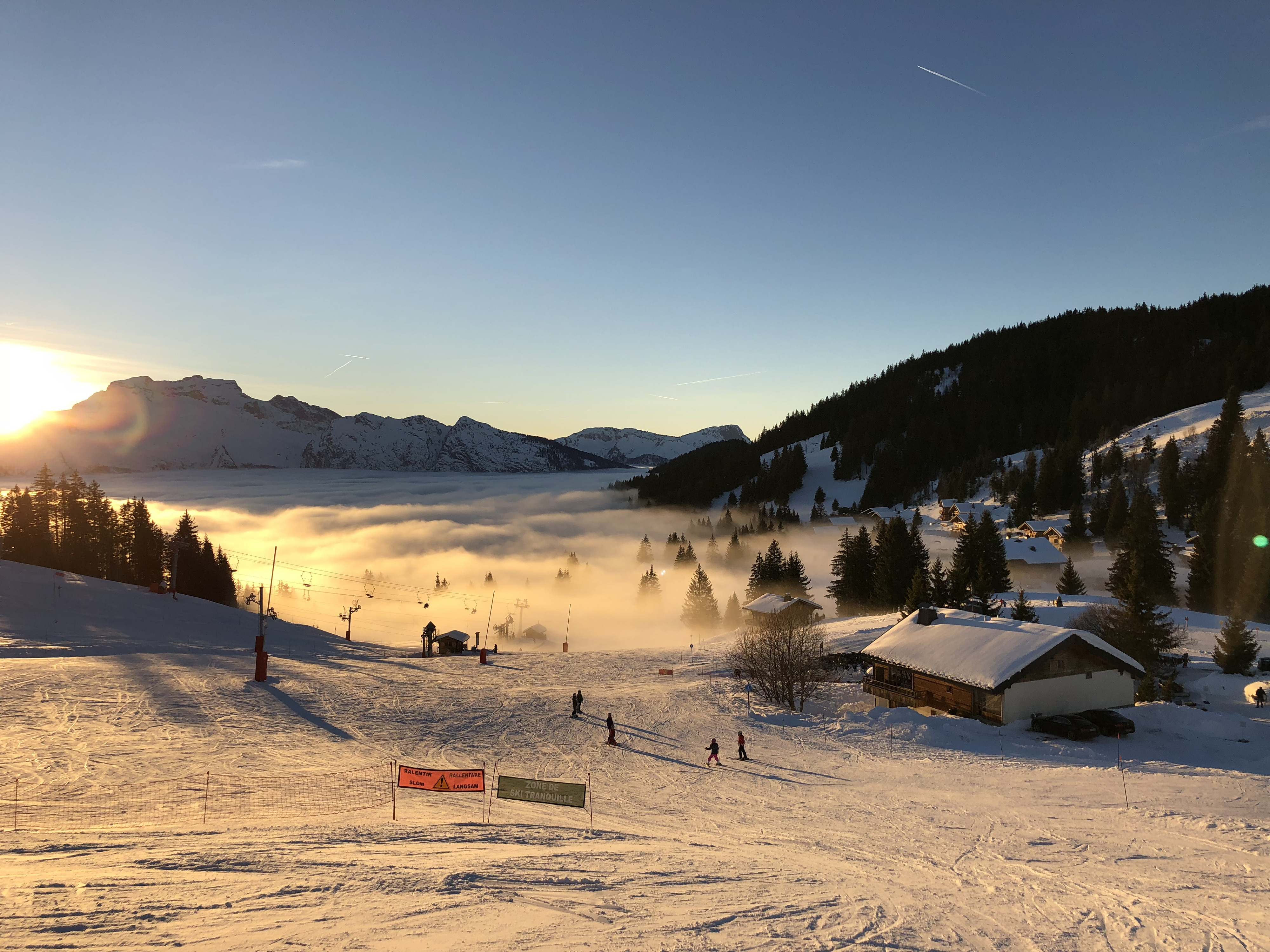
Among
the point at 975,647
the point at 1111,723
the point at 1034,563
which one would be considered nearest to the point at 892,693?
the point at 975,647

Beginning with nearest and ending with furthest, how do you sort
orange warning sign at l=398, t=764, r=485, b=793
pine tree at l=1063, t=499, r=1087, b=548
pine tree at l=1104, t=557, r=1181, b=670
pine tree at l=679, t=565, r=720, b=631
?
orange warning sign at l=398, t=764, r=485, b=793, pine tree at l=1104, t=557, r=1181, b=670, pine tree at l=679, t=565, r=720, b=631, pine tree at l=1063, t=499, r=1087, b=548

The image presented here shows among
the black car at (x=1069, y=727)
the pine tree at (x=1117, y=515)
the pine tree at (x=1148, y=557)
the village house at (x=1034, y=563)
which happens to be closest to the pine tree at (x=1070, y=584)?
the pine tree at (x=1148, y=557)

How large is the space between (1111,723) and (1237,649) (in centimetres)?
2170

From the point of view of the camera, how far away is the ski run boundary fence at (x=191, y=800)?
1585 cm

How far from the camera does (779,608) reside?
213 feet

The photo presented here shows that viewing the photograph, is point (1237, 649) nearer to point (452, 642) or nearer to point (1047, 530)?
point (452, 642)

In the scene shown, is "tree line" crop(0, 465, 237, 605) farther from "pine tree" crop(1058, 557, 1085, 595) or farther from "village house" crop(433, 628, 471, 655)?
"pine tree" crop(1058, 557, 1085, 595)

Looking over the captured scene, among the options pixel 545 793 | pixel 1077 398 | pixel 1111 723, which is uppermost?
pixel 1077 398

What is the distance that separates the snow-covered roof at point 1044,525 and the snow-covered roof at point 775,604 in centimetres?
5932

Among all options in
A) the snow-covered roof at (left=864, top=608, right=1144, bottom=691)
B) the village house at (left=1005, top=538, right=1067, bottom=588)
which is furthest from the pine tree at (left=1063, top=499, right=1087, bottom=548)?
the snow-covered roof at (left=864, top=608, right=1144, bottom=691)

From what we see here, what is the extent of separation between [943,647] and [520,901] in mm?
34207

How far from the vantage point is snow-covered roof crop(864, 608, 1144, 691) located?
34.1m

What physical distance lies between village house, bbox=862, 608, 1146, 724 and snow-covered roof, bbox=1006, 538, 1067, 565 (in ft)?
212

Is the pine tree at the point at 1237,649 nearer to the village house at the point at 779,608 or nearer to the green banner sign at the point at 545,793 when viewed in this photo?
the village house at the point at 779,608
